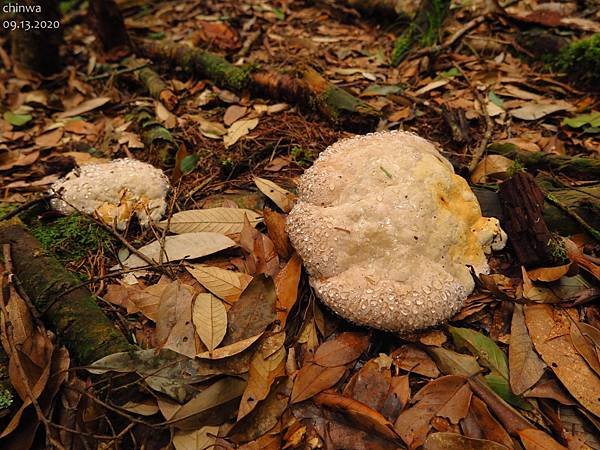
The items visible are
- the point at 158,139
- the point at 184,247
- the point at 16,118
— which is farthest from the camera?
the point at 16,118

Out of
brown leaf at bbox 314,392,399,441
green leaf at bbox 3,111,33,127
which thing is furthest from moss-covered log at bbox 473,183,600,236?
green leaf at bbox 3,111,33,127

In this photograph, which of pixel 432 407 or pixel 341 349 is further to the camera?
pixel 341 349

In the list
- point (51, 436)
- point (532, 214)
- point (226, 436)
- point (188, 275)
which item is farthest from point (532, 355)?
point (51, 436)

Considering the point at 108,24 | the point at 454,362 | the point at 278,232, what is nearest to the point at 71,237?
the point at 278,232

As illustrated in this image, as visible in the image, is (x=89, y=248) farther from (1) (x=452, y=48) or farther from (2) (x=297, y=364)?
(1) (x=452, y=48)

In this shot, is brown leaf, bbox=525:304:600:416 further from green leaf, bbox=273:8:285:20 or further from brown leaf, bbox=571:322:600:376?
green leaf, bbox=273:8:285:20

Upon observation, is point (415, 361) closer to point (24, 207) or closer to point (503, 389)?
point (503, 389)
